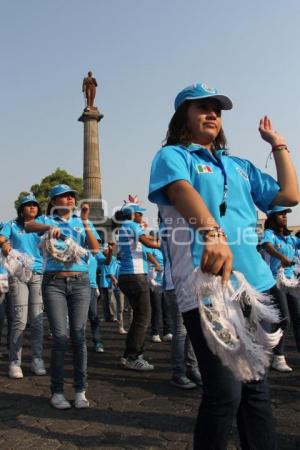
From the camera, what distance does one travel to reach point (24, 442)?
138 inches

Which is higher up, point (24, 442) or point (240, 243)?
point (240, 243)

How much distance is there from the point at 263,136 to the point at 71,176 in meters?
56.0

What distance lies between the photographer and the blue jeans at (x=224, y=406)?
82.4 inches

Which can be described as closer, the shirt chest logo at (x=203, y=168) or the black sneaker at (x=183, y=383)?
the shirt chest logo at (x=203, y=168)

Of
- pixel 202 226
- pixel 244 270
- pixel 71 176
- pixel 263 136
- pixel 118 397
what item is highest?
pixel 71 176

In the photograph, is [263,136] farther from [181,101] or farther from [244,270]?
[244,270]

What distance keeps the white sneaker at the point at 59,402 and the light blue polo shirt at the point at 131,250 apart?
2.46m

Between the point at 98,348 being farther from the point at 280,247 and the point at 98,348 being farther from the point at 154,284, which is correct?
the point at 280,247

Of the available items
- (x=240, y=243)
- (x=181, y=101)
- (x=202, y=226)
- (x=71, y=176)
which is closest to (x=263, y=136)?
(x=181, y=101)

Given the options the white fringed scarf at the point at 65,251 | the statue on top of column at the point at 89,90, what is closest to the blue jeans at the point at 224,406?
the white fringed scarf at the point at 65,251

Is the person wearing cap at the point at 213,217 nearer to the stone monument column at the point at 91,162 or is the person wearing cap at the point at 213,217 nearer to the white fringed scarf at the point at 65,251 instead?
the white fringed scarf at the point at 65,251

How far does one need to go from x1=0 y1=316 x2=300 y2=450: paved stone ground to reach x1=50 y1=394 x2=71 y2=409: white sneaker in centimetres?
6

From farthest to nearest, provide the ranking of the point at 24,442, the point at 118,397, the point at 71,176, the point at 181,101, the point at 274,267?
the point at 71,176
the point at 274,267
the point at 118,397
the point at 24,442
the point at 181,101

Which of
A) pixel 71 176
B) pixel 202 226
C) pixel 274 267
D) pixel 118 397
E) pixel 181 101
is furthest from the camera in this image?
pixel 71 176
